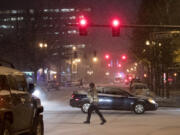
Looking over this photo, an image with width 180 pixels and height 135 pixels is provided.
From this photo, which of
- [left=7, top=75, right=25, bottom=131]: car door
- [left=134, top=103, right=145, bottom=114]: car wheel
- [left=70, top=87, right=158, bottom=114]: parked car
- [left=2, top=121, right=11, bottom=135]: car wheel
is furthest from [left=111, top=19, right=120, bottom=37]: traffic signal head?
[left=2, top=121, right=11, bottom=135]: car wheel

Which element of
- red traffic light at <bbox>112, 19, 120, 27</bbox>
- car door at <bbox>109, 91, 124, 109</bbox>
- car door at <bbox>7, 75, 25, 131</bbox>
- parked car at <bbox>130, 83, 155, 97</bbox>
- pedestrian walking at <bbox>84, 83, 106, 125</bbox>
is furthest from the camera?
parked car at <bbox>130, 83, 155, 97</bbox>

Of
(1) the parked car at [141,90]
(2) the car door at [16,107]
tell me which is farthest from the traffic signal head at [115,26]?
(2) the car door at [16,107]

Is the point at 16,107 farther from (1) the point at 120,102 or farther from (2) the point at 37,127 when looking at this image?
(1) the point at 120,102

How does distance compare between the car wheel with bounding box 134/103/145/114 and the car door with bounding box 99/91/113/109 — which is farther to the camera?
the car door with bounding box 99/91/113/109

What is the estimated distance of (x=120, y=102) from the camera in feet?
82.2

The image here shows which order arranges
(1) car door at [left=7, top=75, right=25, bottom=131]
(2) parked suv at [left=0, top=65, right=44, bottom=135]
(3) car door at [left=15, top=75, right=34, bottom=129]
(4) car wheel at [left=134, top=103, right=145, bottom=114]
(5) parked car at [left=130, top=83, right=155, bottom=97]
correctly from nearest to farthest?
1. (2) parked suv at [left=0, top=65, right=44, bottom=135]
2. (1) car door at [left=7, top=75, right=25, bottom=131]
3. (3) car door at [left=15, top=75, right=34, bottom=129]
4. (4) car wheel at [left=134, top=103, right=145, bottom=114]
5. (5) parked car at [left=130, top=83, right=155, bottom=97]

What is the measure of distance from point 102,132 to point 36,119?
13.8ft

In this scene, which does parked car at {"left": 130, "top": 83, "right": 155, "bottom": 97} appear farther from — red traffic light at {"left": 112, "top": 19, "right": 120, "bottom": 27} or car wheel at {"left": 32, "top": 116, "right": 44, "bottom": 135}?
car wheel at {"left": 32, "top": 116, "right": 44, "bottom": 135}

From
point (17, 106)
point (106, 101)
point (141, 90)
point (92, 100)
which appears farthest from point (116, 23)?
point (17, 106)

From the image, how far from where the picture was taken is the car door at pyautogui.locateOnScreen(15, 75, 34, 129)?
11297mm

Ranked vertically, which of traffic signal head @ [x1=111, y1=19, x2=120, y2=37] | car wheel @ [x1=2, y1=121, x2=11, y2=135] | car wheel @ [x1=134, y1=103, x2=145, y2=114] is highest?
traffic signal head @ [x1=111, y1=19, x2=120, y2=37]

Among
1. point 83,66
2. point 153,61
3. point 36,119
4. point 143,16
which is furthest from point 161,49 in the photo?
point 83,66

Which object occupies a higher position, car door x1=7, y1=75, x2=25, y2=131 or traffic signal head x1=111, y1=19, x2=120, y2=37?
traffic signal head x1=111, y1=19, x2=120, y2=37

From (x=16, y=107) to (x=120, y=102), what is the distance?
15023 millimetres
